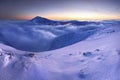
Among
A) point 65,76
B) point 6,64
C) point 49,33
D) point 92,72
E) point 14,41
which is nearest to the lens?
point 65,76

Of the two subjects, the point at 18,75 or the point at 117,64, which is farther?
the point at 117,64

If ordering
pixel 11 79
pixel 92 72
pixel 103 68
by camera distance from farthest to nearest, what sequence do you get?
pixel 103 68, pixel 92 72, pixel 11 79

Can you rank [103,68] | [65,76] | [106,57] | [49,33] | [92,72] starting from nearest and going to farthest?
[65,76]
[92,72]
[103,68]
[106,57]
[49,33]

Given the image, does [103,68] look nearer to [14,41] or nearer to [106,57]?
[106,57]

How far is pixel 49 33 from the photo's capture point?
67.4 metres

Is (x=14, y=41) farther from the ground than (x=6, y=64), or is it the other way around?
(x=6, y=64)

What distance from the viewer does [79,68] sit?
649 inches

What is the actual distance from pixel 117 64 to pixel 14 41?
3281 cm

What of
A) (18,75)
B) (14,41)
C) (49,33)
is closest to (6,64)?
(18,75)

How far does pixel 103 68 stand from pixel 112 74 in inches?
83.4

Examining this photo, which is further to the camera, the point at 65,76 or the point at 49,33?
the point at 49,33

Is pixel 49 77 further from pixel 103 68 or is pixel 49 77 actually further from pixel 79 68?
pixel 103 68

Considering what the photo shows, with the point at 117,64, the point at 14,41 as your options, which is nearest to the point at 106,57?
the point at 117,64

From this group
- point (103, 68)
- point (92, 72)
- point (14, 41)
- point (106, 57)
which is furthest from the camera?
point (14, 41)
